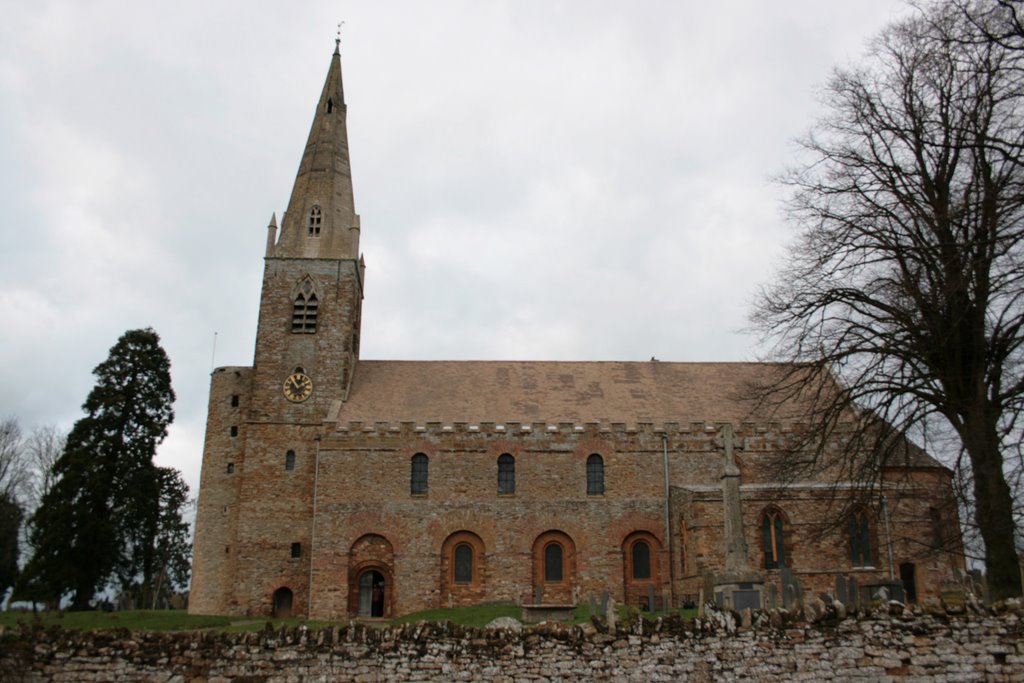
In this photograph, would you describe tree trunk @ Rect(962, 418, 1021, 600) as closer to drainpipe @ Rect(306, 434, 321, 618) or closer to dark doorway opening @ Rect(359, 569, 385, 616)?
dark doorway opening @ Rect(359, 569, 385, 616)

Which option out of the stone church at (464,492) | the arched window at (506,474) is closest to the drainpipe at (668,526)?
the stone church at (464,492)

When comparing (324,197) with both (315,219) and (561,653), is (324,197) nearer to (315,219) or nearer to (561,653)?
(315,219)

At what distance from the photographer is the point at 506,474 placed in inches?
1312

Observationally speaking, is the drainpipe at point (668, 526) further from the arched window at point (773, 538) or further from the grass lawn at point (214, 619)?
the arched window at point (773, 538)

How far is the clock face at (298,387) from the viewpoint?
35000mm

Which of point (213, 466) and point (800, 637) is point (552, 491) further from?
point (800, 637)

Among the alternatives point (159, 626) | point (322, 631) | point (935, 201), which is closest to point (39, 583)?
point (159, 626)

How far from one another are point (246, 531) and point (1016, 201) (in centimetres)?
2820

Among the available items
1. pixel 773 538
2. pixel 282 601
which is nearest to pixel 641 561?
pixel 773 538

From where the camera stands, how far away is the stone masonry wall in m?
13.6

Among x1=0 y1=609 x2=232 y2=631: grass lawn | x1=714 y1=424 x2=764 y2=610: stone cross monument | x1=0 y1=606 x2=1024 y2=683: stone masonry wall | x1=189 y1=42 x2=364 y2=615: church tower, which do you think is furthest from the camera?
x1=189 y1=42 x2=364 y2=615: church tower

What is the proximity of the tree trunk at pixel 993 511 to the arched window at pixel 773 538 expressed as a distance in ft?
45.5

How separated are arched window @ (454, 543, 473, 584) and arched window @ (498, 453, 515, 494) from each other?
2485 millimetres

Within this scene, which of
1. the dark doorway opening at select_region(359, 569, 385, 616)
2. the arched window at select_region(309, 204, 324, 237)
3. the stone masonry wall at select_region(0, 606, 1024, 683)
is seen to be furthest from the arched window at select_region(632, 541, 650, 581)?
the arched window at select_region(309, 204, 324, 237)
